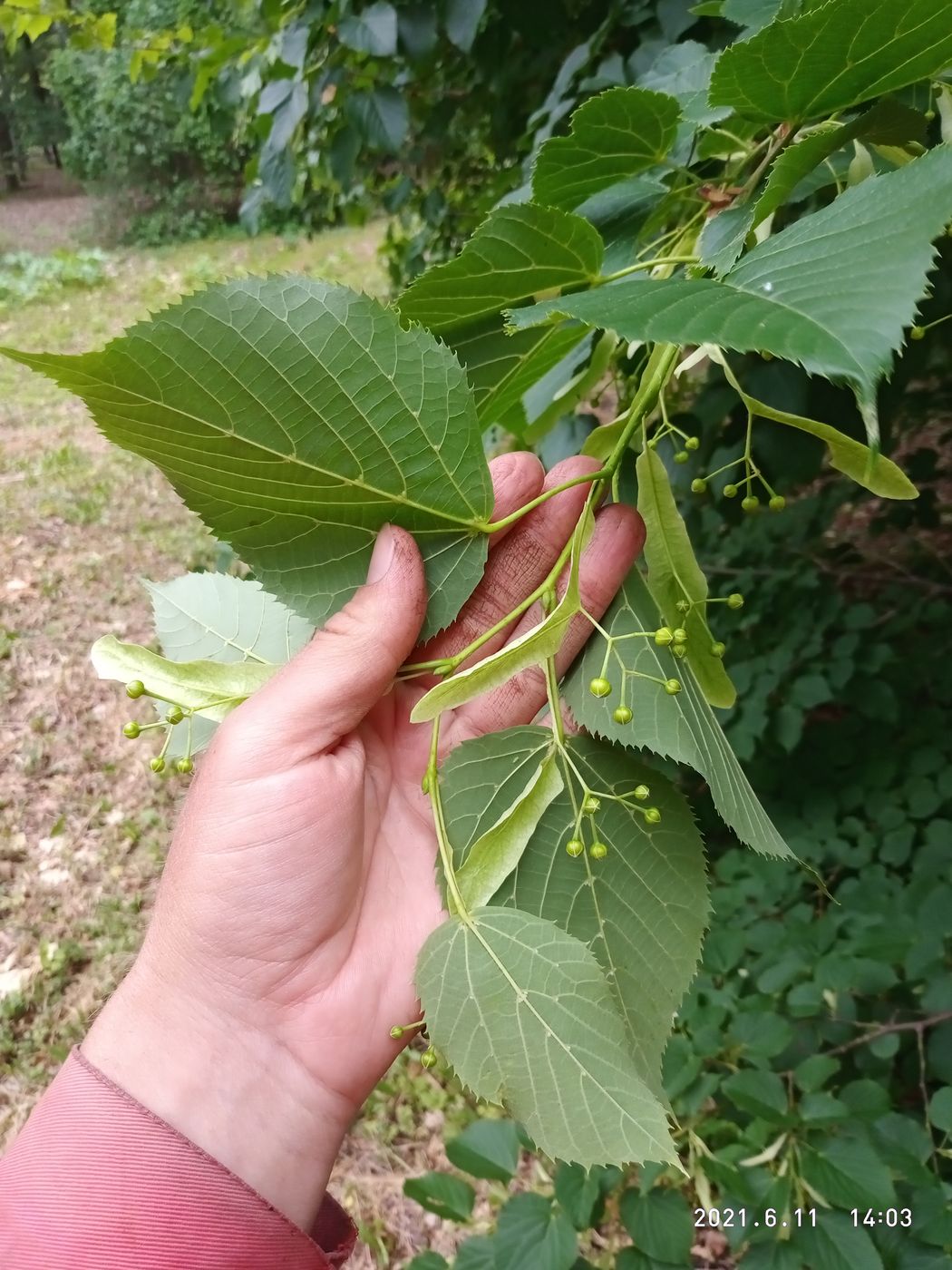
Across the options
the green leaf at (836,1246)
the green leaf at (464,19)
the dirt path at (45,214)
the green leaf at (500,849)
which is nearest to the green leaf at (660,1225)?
the green leaf at (836,1246)

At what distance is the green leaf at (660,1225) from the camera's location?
3.80 feet

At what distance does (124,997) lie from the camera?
3.17 ft

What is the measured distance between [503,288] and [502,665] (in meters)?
0.28

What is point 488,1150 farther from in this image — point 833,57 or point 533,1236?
point 833,57

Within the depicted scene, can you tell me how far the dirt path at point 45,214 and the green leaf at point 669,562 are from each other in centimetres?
1035

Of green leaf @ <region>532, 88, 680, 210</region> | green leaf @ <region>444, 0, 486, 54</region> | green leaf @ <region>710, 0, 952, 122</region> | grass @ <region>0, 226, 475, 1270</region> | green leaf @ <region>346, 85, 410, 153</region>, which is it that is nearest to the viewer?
green leaf @ <region>710, 0, 952, 122</region>

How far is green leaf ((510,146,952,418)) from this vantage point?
1.32 feet

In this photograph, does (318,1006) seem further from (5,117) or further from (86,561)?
(5,117)

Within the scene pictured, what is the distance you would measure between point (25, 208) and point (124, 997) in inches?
570

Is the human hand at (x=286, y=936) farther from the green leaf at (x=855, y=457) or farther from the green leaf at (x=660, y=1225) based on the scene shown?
the green leaf at (x=660, y=1225)

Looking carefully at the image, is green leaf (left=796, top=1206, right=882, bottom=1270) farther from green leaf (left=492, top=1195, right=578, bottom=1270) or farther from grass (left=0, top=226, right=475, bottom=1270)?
grass (left=0, top=226, right=475, bottom=1270)

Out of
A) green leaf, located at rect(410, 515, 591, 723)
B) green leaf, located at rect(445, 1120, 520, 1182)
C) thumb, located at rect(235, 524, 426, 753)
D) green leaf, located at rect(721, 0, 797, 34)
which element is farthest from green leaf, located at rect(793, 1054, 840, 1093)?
green leaf, located at rect(721, 0, 797, 34)

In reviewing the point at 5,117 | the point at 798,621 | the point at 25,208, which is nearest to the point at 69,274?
the point at 25,208

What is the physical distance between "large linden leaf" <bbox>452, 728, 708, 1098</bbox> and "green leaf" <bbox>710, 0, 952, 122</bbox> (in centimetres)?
49
